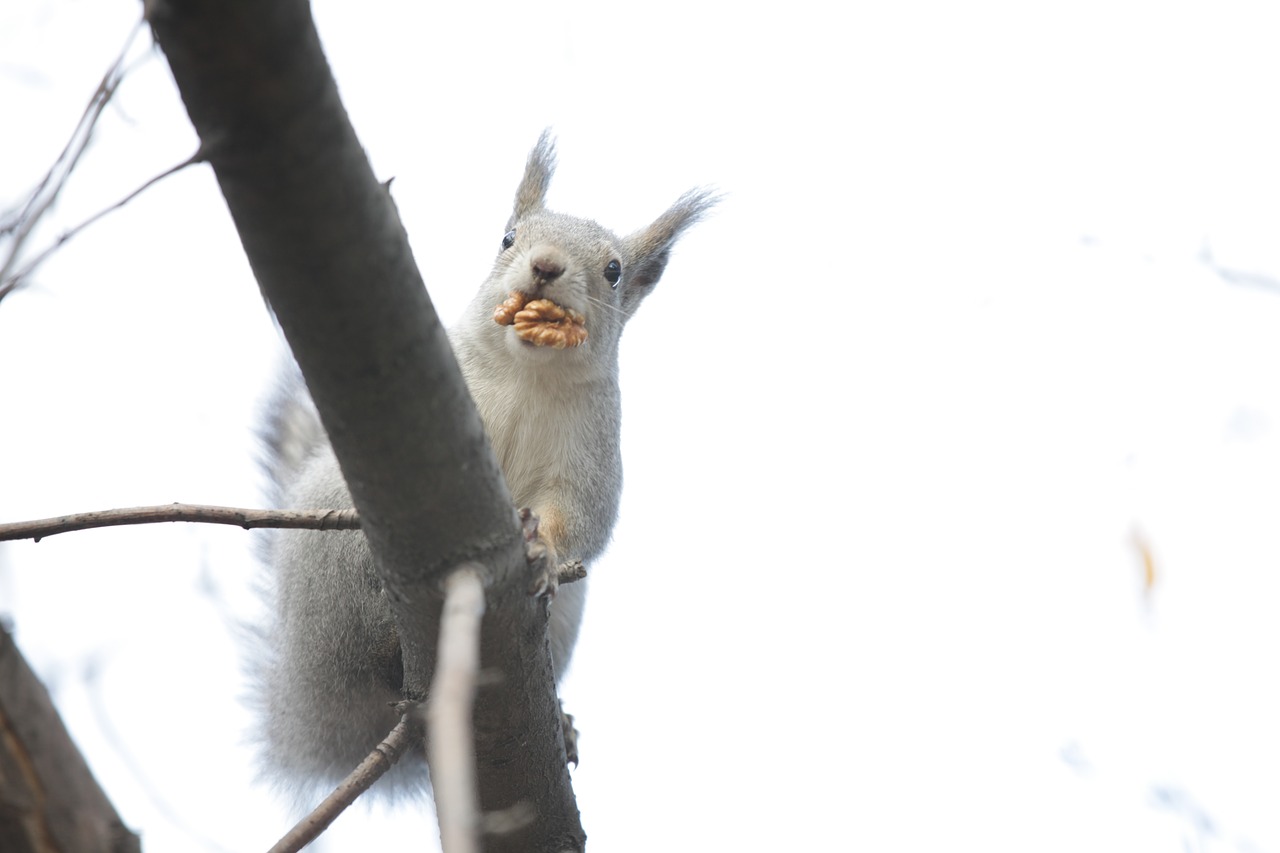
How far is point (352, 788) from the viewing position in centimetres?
169

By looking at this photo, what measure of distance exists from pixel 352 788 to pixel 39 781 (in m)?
0.72

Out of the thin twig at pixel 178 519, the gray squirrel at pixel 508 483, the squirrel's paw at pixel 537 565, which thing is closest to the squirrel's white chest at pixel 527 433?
the gray squirrel at pixel 508 483

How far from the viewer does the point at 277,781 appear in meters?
3.11

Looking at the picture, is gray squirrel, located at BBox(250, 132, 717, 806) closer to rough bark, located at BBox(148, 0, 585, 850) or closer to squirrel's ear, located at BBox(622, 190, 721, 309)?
squirrel's ear, located at BBox(622, 190, 721, 309)

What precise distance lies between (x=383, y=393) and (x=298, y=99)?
367 millimetres

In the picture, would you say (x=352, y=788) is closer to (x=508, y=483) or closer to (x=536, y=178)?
(x=508, y=483)

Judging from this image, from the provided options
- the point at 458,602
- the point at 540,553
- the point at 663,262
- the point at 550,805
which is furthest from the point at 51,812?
the point at 663,262

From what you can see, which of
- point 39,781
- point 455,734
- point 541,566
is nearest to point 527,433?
point 541,566

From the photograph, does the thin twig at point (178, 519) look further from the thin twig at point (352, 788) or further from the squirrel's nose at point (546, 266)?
the squirrel's nose at point (546, 266)

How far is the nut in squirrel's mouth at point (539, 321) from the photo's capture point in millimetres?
2549

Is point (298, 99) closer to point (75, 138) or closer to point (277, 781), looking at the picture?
point (75, 138)

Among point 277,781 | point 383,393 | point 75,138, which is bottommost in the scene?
point 277,781

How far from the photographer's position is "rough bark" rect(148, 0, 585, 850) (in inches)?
39.1

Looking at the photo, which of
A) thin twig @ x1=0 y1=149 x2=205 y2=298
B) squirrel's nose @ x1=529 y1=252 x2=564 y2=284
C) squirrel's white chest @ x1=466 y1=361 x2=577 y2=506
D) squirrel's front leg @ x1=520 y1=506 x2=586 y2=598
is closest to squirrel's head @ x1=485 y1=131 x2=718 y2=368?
squirrel's nose @ x1=529 y1=252 x2=564 y2=284
